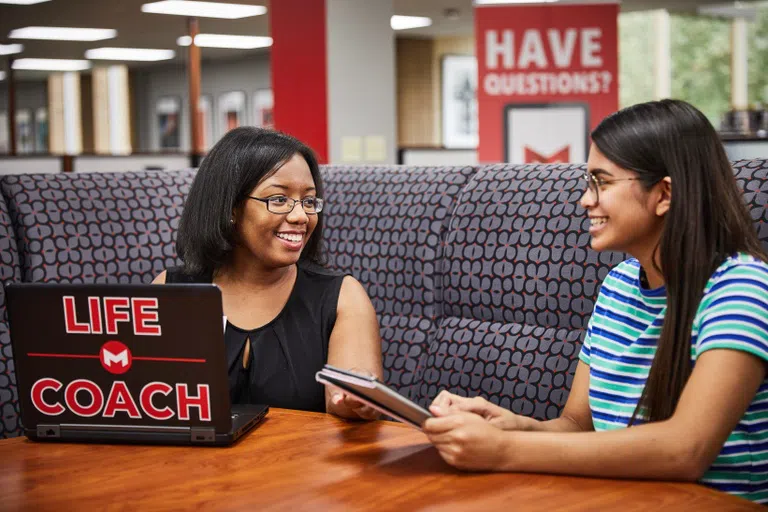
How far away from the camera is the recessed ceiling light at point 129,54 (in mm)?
13719

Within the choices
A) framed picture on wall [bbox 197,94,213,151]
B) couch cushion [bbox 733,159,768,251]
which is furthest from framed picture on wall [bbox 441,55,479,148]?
couch cushion [bbox 733,159,768,251]

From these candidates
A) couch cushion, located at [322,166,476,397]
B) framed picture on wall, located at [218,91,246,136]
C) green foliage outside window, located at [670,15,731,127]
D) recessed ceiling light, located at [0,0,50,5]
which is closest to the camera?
couch cushion, located at [322,166,476,397]

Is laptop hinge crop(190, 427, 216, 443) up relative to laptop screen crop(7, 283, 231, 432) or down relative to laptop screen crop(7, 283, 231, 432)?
down

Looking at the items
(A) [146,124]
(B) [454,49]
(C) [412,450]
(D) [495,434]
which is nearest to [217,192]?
(C) [412,450]

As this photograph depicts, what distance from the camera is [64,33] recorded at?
38.7 feet

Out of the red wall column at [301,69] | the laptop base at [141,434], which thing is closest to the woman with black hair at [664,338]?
the laptop base at [141,434]

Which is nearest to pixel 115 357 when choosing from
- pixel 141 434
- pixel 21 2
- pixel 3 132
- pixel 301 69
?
pixel 141 434

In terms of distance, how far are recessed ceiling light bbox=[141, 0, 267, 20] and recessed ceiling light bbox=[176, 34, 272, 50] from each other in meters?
2.09

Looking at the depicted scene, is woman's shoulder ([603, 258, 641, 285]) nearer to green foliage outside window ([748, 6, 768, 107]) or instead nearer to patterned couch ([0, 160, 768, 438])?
patterned couch ([0, 160, 768, 438])

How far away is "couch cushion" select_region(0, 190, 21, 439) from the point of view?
8.20ft

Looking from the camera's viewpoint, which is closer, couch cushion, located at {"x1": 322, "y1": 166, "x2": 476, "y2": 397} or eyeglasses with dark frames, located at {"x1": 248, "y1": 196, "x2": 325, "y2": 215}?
eyeglasses with dark frames, located at {"x1": 248, "y1": 196, "x2": 325, "y2": 215}

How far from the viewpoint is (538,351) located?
221 centimetres

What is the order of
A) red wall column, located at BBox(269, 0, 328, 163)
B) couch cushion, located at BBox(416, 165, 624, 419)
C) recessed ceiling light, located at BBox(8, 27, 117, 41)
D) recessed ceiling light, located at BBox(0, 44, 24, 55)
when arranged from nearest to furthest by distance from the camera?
1. couch cushion, located at BBox(416, 165, 624, 419)
2. red wall column, located at BBox(269, 0, 328, 163)
3. recessed ceiling light, located at BBox(8, 27, 117, 41)
4. recessed ceiling light, located at BBox(0, 44, 24, 55)

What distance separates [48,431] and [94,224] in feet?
4.35
